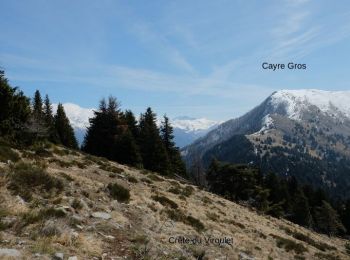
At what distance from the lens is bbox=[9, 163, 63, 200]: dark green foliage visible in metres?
16.8

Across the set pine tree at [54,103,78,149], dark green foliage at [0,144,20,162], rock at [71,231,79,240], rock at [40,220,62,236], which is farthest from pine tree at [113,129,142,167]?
rock at [40,220,62,236]

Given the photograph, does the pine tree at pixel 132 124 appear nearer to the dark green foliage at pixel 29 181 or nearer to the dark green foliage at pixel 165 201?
the dark green foliage at pixel 165 201

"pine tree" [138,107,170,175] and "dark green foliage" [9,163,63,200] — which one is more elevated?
"pine tree" [138,107,170,175]

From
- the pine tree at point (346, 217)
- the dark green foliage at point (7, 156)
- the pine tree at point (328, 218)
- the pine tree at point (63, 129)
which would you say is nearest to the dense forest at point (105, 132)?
the pine tree at point (63, 129)

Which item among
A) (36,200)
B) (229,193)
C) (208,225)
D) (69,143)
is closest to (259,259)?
(208,225)

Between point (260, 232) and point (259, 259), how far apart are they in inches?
323

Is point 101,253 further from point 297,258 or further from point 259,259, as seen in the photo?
point 297,258

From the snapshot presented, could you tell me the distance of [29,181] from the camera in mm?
17938

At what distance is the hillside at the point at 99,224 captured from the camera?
1243 centimetres

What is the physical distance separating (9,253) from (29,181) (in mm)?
7815

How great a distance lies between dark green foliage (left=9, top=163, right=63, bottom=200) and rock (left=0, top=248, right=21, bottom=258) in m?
5.67

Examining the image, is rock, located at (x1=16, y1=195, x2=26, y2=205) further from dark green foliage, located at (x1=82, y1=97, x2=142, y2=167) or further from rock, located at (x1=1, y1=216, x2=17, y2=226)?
dark green foliage, located at (x1=82, y1=97, x2=142, y2=167)

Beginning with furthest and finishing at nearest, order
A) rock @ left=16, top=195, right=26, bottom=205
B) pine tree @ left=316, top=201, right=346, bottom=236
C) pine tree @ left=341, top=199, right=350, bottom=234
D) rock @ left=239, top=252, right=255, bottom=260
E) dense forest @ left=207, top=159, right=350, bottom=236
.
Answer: pine tree @ left=341, top=199, right=350, bottom=234
pine tree @ left=316, top=201, right=346, bottom=236
dense forest @ left=207, top=159, right=350, bottom=236
rock @ left=239, top=252, right=255, bottom=260
rock @ left=16, top=195, right=26, bottom=205

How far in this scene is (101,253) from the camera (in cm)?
1252
